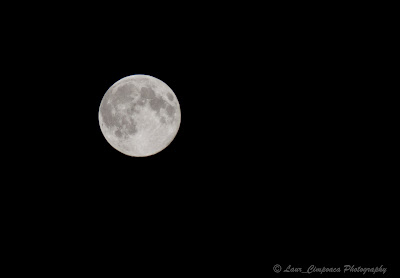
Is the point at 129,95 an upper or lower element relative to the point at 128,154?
upper

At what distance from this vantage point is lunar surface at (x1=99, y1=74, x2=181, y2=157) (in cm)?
434

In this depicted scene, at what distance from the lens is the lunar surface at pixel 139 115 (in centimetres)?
434

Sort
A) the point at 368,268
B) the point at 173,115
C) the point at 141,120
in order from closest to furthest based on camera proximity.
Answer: the point at 368,268, the point at 141,120, the point at 173,115

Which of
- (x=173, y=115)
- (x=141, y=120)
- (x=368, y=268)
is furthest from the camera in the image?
(x=173, y=115)

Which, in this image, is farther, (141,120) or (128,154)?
(128,154)

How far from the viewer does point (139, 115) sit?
432cm

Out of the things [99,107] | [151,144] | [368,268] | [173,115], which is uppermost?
[99,107]

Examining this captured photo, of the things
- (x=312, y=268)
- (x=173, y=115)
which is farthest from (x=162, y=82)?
(x=312, y=268)

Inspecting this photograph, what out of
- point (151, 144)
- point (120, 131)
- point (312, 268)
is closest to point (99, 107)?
point (120, 131)

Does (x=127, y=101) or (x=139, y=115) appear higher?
(x=127, y=101)

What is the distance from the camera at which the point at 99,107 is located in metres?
4.73

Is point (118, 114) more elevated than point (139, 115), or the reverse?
point (118, 114)

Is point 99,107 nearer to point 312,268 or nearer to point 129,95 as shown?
point 129,95

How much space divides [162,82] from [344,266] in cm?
372
